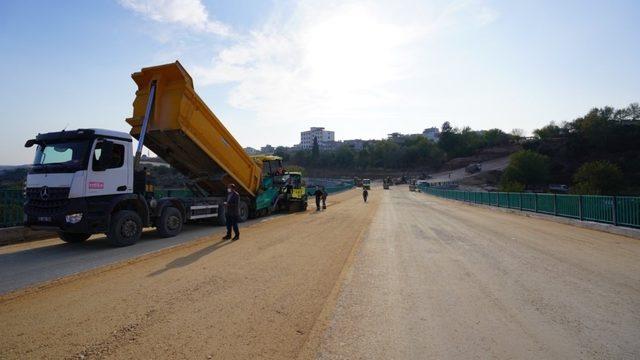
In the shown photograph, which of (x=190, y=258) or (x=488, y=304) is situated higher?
(x=190, y=258)

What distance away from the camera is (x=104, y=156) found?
10.1m

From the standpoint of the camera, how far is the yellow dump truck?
9.62m

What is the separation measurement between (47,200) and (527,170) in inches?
4691

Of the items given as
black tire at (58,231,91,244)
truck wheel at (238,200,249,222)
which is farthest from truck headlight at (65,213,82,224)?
truck wheel at (238,200,249,222)

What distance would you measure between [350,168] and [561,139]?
77617 mm

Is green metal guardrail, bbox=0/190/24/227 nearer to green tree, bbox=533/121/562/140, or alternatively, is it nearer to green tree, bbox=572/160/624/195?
green tree, bbox=572/160/624/195

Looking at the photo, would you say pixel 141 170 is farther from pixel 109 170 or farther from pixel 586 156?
pixel 586 156

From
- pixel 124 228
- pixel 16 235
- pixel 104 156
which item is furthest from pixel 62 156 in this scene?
pixel 16 235

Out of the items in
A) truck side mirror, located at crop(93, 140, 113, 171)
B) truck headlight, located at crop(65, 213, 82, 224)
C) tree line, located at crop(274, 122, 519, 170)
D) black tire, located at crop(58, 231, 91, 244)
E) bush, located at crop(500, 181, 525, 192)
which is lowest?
bush, located at crop(500, 181, 525, 192)

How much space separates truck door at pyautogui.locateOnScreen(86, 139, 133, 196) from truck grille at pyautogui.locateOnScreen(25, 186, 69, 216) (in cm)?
53

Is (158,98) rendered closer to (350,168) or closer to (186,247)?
(186,247)

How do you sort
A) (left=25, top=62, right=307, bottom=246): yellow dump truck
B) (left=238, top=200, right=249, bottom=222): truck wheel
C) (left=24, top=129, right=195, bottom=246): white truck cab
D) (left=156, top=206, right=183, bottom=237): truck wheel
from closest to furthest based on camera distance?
(left=24, top=129, right=195, bottom=246): white truck cab < (left=25, top=62, right=307, bottom=246): yellow dump truck < (left=156, top=206, right=183, bottom=237): truck wheel < (left=238, top=200, right=249, bottom=222): truck wheel

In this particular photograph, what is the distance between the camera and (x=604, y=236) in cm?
1275

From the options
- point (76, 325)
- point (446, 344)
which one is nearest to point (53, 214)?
point (76, 325)
